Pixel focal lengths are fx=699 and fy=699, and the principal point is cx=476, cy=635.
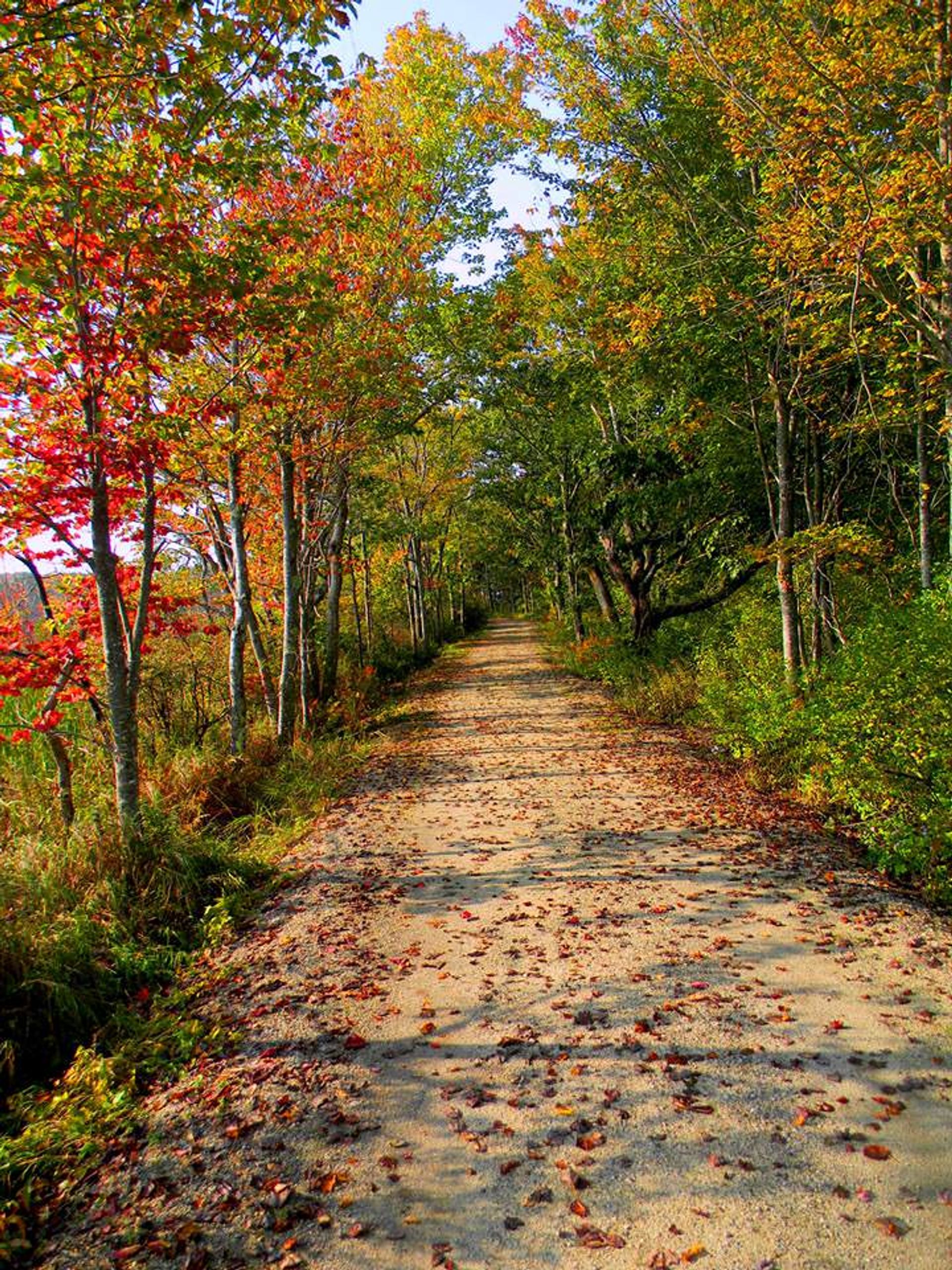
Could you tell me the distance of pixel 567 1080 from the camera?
11.2 ft

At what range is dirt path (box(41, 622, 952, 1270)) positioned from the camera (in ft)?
8.57

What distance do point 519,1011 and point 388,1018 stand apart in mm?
756

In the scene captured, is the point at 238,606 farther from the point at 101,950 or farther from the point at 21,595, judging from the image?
the point at 101,950

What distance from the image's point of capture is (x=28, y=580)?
813cm

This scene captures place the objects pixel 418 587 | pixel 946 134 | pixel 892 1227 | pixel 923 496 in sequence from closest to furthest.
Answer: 1. pixel 892 1227
2. pixel 946 134
3. pixel 923 496
4. pixel 418 587

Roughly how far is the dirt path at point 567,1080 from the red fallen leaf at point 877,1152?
21mm

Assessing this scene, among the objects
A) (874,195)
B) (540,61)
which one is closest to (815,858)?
(874,195)

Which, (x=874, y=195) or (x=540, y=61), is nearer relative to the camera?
(x=874, y=195)

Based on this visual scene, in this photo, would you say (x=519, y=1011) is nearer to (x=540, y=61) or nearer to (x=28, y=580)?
(x=28, y=580)

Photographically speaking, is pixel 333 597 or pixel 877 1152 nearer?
pixel 877 1152

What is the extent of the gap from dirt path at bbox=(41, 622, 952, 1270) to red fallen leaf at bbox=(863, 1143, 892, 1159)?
0.02 m

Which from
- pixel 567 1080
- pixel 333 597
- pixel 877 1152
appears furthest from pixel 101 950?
pixel 333 597

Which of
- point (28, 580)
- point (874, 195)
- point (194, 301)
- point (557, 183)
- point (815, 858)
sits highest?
point (557, 183)

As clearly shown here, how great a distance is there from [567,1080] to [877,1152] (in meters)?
1.32
